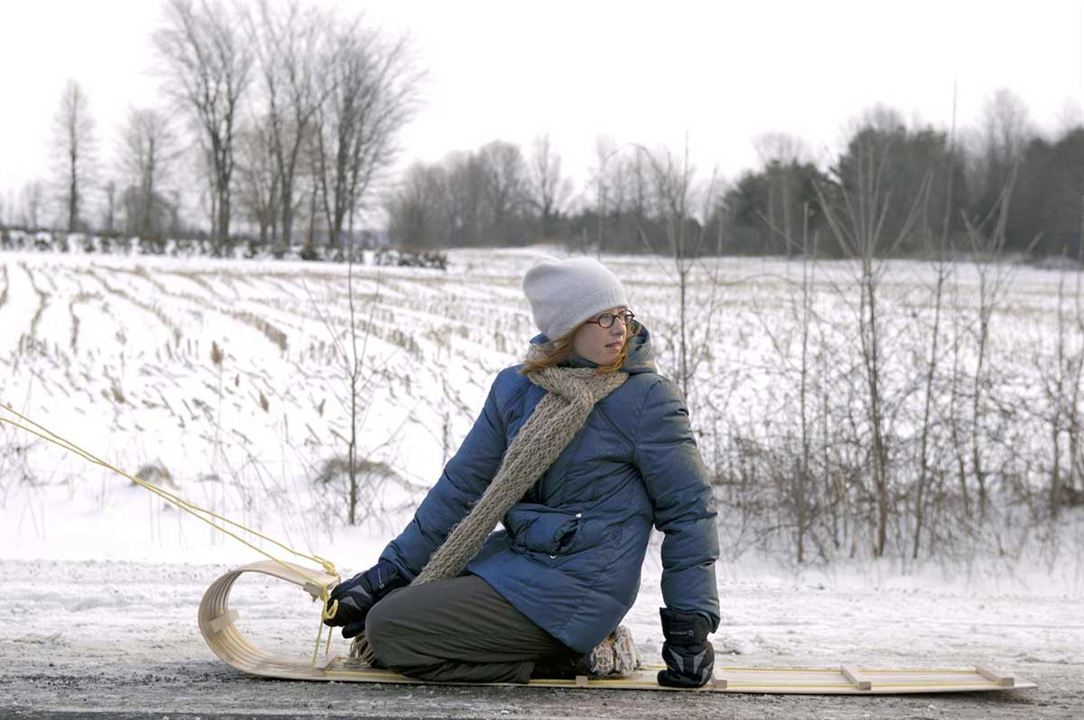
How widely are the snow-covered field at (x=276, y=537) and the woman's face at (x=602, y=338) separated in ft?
3.99

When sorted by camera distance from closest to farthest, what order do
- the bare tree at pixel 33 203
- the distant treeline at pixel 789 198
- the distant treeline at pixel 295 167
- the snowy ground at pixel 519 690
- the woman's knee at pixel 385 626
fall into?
1. the snowy ground at pixel 519 690
2. the woman's knee at pixel 385 626
3. the distant treeline at pixel 789 198
4. the distant treeline at pixel 295 167
5. the bare tree at pixel 33 203

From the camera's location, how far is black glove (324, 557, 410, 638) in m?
4.13

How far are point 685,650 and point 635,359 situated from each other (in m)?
1.02

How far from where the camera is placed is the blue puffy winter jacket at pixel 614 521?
3795 mm

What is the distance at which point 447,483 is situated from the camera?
4168mm

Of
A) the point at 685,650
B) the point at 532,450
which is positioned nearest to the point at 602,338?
the point at 532,450

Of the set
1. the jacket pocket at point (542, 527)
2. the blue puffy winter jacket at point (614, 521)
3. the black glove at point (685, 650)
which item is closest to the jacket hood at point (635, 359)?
the blue puffy winter jacket at point (614, 521)

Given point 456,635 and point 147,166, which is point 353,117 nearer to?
point 147,166

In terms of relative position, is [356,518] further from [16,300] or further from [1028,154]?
[1028,154]

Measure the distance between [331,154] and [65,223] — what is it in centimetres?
2161

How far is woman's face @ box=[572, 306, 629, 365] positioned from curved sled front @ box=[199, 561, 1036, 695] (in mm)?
1195

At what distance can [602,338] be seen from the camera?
3.95m

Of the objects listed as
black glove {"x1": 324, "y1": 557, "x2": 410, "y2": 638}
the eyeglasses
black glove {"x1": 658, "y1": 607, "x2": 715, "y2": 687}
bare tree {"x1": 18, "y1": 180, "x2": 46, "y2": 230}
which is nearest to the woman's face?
the eyeglasses

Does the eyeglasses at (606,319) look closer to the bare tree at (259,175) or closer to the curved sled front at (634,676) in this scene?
the curved sled front at (634,676)
